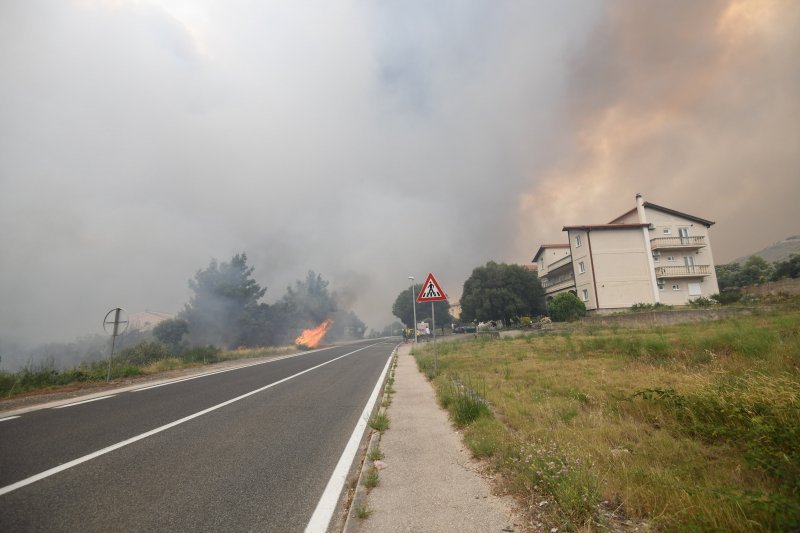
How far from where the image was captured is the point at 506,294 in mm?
44281

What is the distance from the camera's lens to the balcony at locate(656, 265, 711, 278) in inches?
1389

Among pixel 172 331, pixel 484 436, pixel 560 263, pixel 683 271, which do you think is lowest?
pixel 484 436

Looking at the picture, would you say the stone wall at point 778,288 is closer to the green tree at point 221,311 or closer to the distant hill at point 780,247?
the green tree at point 221,311

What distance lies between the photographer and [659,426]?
466cm

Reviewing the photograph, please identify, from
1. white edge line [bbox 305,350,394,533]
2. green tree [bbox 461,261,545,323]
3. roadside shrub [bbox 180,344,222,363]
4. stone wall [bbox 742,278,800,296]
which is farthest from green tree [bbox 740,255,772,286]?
roadside shrub [bbox 180,344,222,363]

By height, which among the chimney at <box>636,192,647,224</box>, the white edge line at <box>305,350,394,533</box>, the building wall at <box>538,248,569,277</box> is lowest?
the white edge line at <box>305,350,394,533</box>

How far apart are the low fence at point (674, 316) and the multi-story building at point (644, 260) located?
437 inches

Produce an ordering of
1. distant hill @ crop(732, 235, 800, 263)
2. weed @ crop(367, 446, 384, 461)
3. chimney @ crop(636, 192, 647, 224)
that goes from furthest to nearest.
Result: distant hill @ crop(732, 235, 800, 263) < chimney @ crop(636, 192, 647, 224) < weed @ crop(367, 446, 384, 461)

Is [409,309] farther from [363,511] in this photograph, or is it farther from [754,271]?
[363,511]

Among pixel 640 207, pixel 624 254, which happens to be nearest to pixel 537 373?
Answer: pixel 624 254

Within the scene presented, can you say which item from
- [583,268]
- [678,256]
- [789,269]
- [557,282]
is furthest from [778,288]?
[557,282]

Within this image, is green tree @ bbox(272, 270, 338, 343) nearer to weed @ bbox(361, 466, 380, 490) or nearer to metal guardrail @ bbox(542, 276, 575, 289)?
metal guardrail @ bbox(542, 276, 575, 289)

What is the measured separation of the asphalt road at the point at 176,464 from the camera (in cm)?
291

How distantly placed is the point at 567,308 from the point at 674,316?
9712 mm
